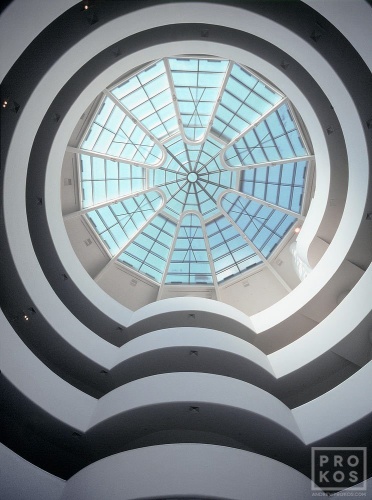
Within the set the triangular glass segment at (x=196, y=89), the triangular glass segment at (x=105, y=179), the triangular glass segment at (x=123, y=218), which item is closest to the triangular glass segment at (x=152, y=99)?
the triangular glass segment at (x=196, y=89)

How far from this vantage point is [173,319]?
1806 centimetres

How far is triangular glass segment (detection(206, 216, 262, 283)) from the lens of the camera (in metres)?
22.5

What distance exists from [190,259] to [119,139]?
294 inches

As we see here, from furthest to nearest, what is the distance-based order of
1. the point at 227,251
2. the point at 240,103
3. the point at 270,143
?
the point at 227,251, the point at 270,143, the point at 240,103

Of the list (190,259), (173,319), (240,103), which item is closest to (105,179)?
(190,259)

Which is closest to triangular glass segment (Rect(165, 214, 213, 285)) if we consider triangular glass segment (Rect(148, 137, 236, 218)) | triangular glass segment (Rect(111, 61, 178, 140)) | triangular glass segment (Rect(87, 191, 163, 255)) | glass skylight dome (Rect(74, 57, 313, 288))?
glass skylight dome (Rect(74, 57, 313, 288))

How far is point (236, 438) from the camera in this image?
13.5 meters

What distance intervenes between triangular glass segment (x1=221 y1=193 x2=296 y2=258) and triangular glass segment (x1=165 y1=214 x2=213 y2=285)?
7.01 ft

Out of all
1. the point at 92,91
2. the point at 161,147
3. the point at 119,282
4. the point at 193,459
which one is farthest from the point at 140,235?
the point at 193,459

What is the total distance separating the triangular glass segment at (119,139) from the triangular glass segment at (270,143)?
4024mm

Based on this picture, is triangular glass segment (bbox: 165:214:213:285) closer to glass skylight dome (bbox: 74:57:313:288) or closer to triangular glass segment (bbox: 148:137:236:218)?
glass skylight dome (bbox: 74:57:313:288)

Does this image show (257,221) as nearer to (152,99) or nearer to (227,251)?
(227,251)

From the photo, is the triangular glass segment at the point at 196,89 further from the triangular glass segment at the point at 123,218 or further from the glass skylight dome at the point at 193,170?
the triangular glass segment at the point at 123,218

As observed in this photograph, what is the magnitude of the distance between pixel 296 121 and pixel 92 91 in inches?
355
